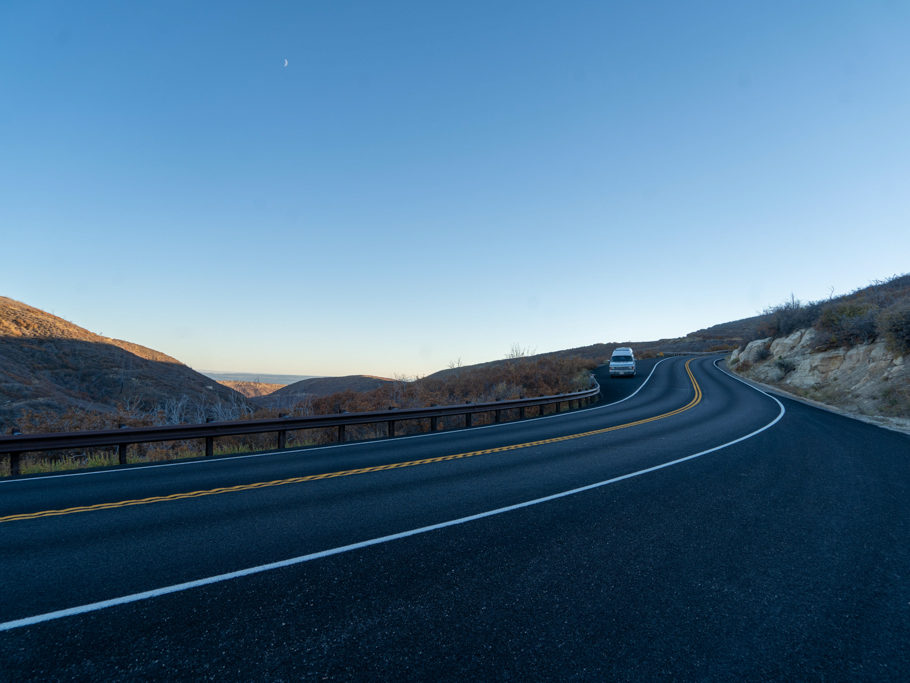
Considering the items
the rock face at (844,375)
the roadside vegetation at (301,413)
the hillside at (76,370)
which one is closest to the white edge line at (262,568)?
the roadside vegetation at (301,413)

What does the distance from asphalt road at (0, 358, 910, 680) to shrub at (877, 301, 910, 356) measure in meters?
11.8

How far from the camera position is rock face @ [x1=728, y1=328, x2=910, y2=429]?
1530 centimetres

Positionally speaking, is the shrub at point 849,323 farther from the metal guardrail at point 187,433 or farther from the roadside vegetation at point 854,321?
the metal guardrail at point 187,433

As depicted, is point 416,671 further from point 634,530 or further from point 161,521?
point 161,521

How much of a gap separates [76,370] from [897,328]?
55051mm

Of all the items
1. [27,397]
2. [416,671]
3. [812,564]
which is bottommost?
[812,564]

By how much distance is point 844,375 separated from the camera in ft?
64.1

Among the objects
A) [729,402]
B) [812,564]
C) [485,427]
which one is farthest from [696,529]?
[729,402]

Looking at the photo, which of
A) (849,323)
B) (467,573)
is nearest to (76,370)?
(467,573)

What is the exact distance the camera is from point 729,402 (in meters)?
19.6

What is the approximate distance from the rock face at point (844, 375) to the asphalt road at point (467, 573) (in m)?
9.51

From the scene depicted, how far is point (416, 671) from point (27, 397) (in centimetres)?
3418

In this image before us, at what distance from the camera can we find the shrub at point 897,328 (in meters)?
16.4

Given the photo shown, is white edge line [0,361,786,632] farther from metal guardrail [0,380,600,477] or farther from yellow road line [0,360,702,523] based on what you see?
metal guardrail [0,380,600,477]
